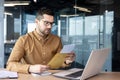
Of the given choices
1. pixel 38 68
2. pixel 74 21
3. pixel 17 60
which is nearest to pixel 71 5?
pixel 74 21

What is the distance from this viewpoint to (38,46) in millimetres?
2383

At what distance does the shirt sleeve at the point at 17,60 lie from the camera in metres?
2.03

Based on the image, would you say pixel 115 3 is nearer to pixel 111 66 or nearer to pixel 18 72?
pixel 111 66

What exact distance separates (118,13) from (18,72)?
12.5ft

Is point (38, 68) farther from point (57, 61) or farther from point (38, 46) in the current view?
point (38, 46)

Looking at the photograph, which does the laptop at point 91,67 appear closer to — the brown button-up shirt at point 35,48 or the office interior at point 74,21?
the brown button-up shirt at point 35,48

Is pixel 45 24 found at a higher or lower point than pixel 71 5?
lower

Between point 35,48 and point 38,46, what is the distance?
4 cm

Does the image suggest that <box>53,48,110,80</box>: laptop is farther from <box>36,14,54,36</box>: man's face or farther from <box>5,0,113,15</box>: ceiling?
<box>5,0,113,15</box>: ceiling

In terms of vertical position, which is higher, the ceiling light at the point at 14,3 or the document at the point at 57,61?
the ceiling light at the point at 14,3

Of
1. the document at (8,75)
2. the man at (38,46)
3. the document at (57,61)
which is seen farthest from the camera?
the man at (38,46)

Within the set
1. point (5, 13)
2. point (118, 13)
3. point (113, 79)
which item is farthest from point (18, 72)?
point (118, 13)

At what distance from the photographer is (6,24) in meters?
5.38

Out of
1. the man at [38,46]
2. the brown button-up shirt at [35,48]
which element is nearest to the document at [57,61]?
the man at [38,46]
